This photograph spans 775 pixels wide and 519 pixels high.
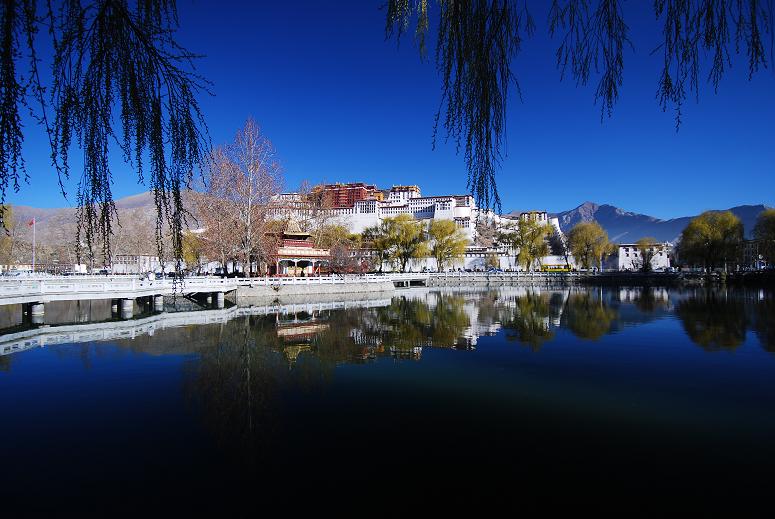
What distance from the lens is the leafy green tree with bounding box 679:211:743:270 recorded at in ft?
169

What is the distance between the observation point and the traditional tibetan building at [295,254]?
35781 millimetres

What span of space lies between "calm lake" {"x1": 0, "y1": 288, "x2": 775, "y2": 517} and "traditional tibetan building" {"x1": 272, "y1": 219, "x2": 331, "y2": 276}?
21755 millimetres

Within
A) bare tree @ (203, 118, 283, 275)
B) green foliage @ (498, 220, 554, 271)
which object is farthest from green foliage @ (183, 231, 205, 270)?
green foliage @ (498, 220, 554, 271)

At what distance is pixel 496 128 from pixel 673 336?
16.6 meters

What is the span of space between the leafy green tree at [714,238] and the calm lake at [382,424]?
46.5 metres

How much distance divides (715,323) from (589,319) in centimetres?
479

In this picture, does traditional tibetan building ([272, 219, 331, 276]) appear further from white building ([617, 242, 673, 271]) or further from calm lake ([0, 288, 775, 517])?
white building ([617, 242, 673, 271])

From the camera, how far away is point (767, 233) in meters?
50.0

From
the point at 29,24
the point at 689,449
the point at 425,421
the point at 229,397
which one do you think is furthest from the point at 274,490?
the point at 689,449

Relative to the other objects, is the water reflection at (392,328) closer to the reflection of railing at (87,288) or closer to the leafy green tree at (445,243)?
the reflection of railing at (87,288)

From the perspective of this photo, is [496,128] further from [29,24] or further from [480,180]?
[29,24]

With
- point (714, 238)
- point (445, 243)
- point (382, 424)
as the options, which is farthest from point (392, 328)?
point (714, 238)

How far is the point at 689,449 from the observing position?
5980 millimetres

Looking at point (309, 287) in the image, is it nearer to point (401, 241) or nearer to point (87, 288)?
point (87, 288)
